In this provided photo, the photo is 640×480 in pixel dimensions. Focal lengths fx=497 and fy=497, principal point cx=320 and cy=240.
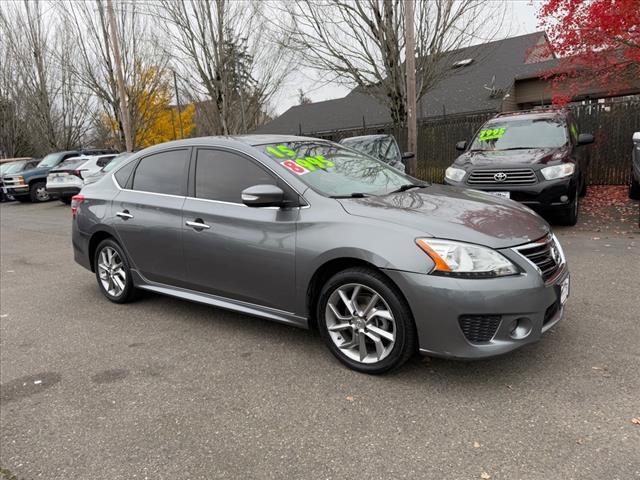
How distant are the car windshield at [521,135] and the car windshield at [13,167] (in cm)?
1700

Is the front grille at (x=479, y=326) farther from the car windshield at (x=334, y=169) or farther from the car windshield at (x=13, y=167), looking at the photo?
the car windshield at (x=13, y=167)

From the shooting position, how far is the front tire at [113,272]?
4.81 m

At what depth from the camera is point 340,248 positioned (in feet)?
10.4

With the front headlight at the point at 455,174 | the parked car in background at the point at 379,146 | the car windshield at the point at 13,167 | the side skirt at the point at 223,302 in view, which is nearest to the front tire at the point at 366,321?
the side skirt at the point at 223,302

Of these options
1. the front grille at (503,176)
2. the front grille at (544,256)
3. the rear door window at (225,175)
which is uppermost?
the rear door window at (225,175)

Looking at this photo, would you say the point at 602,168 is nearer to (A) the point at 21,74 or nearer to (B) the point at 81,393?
(B) the point at 81,393

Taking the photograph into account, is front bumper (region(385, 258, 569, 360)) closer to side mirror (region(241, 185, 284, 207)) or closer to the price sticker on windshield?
side mirror (region(241, 185, 284, 207))

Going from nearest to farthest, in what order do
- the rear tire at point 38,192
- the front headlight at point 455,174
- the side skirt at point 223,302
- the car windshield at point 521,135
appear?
1. the side skirt at point 223,302
2. the front headlight at point 455,174
3. the car windshield at point 521,135
4. the rear tire at point 38,192

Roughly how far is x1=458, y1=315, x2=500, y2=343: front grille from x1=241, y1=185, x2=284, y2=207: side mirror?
1.43m

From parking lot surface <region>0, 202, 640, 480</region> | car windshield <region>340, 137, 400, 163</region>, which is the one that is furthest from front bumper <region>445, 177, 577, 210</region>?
car windshield <region>340, 137, 400, 163</region>

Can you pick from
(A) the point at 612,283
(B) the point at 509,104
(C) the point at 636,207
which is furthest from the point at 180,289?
(B) the point at 509,104

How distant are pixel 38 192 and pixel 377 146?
13539 millimetres

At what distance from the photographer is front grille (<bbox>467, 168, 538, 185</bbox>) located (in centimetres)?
702

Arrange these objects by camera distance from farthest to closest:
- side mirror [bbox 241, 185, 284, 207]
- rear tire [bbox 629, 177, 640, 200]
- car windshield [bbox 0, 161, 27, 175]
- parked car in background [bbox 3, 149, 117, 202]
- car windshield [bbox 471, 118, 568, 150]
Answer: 1. car windshield [bbox 0, 161, 27, 175]
2. parked car in background [bbox 3, 149, 117, 202]
3. rear tire [bbox 629, 177, 640, 200]
4. car windshield [bbox 471, 118, 568, 150]
5. side mirror [bbox 241, 185, 284, 207]
